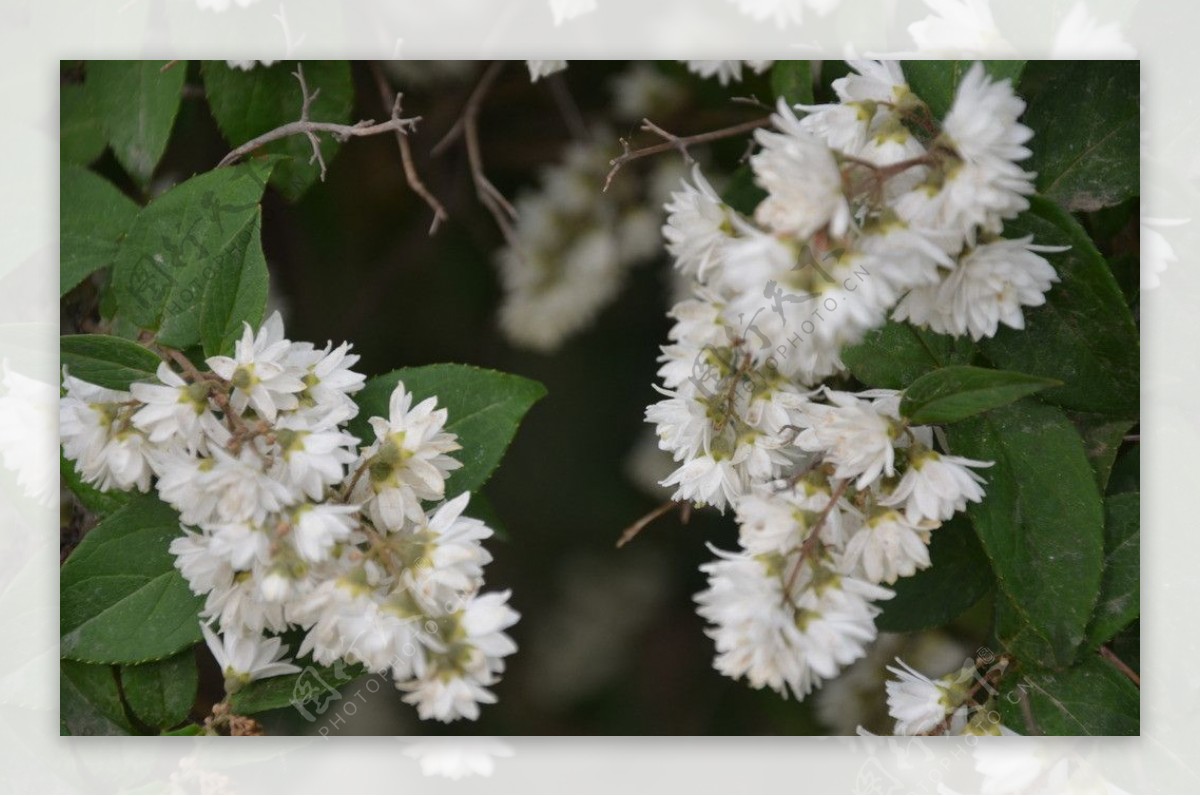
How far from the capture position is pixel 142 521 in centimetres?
125

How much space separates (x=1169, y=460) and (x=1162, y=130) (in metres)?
0.35

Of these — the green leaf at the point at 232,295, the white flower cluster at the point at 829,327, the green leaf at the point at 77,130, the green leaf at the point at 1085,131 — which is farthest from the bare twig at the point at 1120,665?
the green leaf at the point at 77,130

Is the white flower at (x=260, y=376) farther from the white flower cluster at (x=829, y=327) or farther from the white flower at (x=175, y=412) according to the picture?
the white flower cluster at (x=829, y=327)

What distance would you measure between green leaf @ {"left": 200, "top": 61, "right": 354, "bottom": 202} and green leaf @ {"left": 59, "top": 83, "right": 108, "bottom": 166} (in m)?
0.14


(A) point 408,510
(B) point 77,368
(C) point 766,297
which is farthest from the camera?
(B) point 77,368

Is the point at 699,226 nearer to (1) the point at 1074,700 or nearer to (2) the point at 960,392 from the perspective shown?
(2) the point at 960,392

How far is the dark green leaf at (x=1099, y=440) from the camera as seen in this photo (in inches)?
47.6

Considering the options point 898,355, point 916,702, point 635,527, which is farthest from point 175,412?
point 916,702

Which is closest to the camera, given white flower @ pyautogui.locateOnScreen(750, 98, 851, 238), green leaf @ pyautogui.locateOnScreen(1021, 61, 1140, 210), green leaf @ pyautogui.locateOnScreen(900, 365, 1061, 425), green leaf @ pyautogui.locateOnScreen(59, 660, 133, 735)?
white flower @ pyautogui.locateOnScreen(750, 98, 851, 238)

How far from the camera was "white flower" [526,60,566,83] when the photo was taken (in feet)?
4.17

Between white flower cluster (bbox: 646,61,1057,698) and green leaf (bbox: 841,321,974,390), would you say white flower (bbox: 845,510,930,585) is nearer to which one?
white flower cluster (bbox: 646,61,1057,698)

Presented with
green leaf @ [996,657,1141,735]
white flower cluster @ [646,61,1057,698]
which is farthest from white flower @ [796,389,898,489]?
green leaf @ [996,657,1141,735]

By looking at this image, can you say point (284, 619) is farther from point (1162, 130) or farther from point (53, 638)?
point (1162, 130)

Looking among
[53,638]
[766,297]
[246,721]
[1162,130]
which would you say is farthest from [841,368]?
[53,638]
